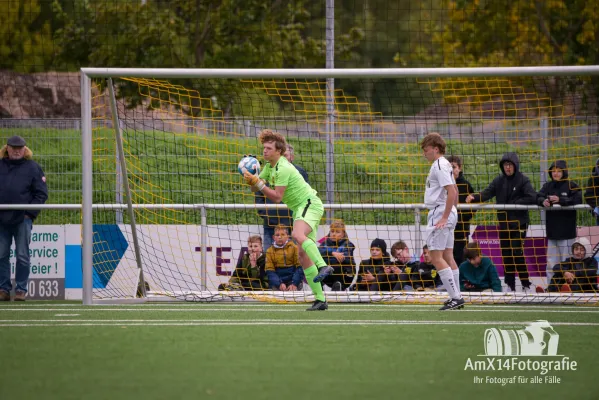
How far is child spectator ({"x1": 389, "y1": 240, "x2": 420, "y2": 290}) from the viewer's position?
11453 mm

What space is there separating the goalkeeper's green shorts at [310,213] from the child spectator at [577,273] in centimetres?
341

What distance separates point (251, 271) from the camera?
11.5 meters

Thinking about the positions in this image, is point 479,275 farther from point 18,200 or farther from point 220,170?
point 18,200

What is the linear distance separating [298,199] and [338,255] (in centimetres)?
209

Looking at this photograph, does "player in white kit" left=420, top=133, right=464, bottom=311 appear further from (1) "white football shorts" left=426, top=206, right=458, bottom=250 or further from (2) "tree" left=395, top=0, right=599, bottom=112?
(2) "tree" left=395, top=0, right=599, bottom=112

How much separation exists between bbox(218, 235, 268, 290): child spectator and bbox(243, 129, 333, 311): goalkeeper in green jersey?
6.29ft

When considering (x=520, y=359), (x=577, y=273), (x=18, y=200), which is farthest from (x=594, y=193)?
(x=18, y=200)

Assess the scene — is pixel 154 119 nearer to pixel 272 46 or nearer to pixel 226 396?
pixel 226 396

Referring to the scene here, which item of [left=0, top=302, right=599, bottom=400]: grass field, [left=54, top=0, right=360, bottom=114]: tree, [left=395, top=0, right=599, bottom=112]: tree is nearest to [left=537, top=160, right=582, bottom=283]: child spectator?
[left=0, top=302, right=599, bottom=400]: grass field

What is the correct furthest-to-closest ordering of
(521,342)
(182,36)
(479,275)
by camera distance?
(182,36)
(479,275)
(521,342)

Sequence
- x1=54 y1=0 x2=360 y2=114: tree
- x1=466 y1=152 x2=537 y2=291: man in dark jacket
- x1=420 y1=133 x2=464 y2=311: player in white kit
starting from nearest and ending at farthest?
1. x1=420 y1=133 x2=464 y2=311: player in white kit
2. x1=466 y1=152 x2=537 y2=291: man in dark jacket
3. x1=54 y1=0 x2=360 y2=114: tree

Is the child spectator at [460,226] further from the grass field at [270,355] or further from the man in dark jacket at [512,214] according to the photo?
the grass field at [270,355]

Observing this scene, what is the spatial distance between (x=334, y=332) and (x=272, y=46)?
1565 cm

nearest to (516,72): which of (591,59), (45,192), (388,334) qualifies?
(388,334)
